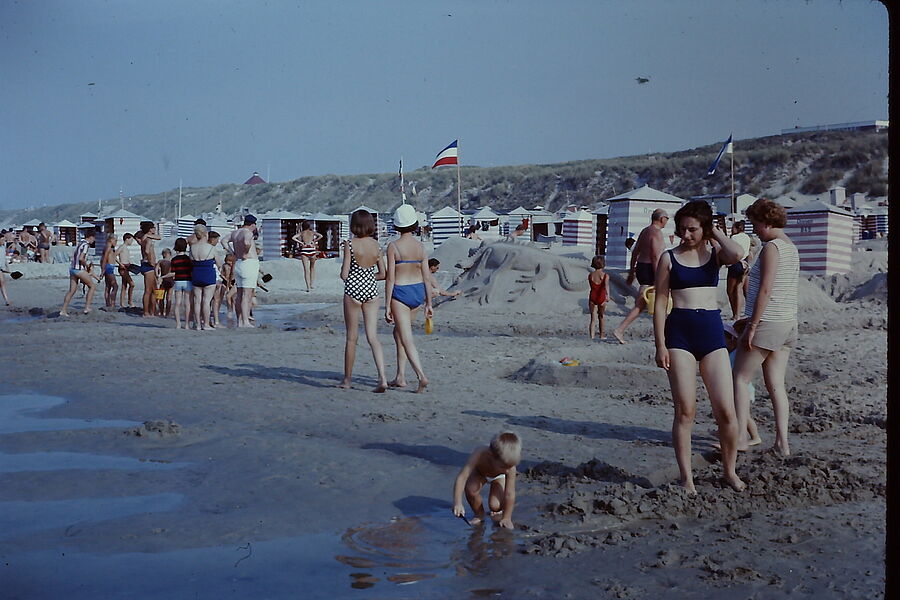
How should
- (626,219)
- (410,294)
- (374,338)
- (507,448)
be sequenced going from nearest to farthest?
(507,448) < (410,294) < (374,338) < (626,219)

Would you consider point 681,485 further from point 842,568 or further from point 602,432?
point 602,432

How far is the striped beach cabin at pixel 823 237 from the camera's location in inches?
900

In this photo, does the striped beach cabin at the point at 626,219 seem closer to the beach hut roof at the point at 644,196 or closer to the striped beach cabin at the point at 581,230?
the beach hut roof at the point at 644,196

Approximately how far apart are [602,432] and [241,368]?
14.9 feet

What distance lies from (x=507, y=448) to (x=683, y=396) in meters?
1.17

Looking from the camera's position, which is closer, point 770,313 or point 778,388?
point 770,313

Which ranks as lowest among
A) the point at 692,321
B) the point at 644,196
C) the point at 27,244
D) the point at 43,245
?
the point at 692,321

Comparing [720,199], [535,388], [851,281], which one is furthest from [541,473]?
[720,199]

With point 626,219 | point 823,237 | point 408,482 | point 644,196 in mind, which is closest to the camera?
point 408,482

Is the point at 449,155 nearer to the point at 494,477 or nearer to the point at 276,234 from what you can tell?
the point at 276,234

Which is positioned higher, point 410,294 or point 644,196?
point 644,196

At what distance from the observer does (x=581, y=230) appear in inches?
1399

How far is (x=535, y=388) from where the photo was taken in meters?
8.54

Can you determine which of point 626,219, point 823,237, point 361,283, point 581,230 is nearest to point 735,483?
point 361,283
